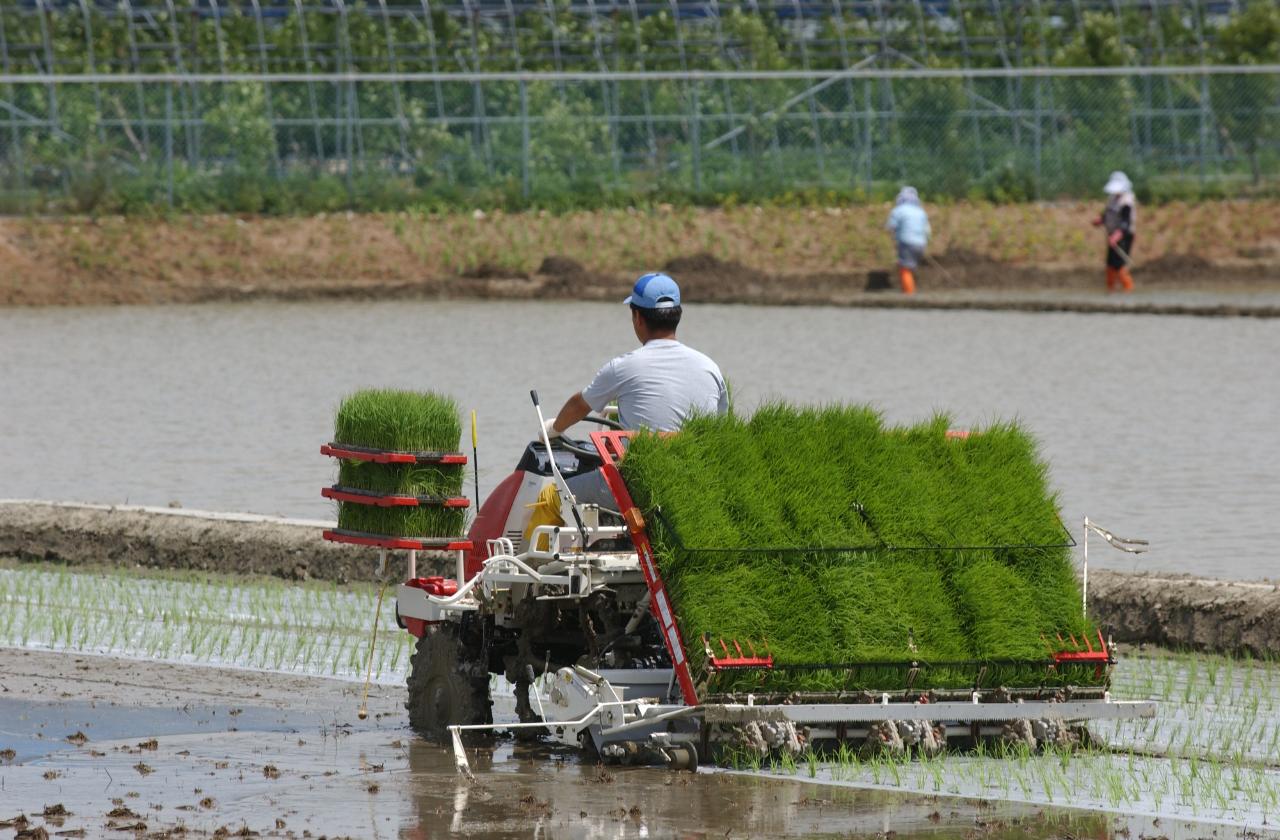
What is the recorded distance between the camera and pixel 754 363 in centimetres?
2445

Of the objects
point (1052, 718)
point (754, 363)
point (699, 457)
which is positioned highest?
point (699, 457)

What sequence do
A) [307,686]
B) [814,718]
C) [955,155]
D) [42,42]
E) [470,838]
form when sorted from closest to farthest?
[470,838]
[814,718]
[307,686]
[955,155]
[42,42]

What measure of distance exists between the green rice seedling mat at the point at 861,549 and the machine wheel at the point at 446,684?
3.59ft

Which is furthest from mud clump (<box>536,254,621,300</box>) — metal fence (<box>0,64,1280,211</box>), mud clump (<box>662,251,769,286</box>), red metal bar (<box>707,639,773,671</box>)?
red metal bar (<box>707,639,773,671</box>)

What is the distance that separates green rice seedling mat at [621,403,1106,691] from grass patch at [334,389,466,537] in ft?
3.79

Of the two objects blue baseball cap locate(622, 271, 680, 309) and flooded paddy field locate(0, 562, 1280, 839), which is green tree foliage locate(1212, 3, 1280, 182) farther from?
blue baseball cap locate(622, 271, 680, 309)

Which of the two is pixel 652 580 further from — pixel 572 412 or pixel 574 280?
pixel 574 280

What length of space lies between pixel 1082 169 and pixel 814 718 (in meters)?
33.6

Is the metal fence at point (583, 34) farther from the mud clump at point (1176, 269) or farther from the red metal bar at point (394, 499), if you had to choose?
the red metal bar at point (394, 499)

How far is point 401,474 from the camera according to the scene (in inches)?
355

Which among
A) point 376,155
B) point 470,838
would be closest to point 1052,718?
point 470,838

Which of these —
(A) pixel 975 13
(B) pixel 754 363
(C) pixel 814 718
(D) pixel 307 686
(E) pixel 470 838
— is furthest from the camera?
(A) pixel 975 13

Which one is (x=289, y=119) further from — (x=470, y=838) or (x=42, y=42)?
(x=470, y=838)

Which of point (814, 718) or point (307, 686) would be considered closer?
point (814, 718)
